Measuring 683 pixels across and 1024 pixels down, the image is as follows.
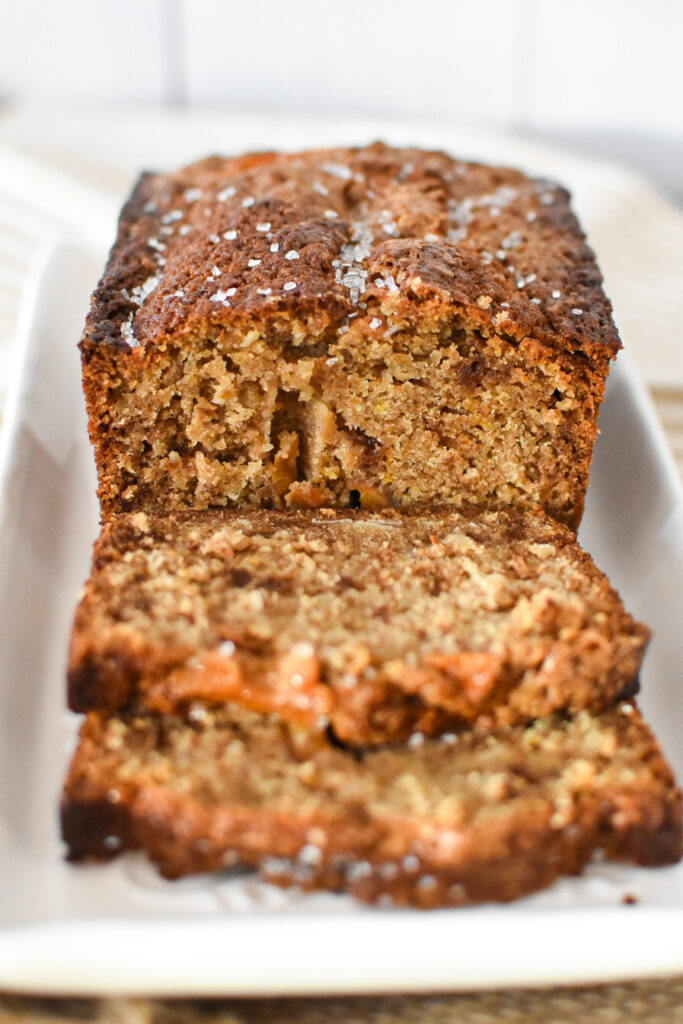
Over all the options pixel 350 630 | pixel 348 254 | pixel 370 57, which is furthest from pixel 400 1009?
pixel 370 57

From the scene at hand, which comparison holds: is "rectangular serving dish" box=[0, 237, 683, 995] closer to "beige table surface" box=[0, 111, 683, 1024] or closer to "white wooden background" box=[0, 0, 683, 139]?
"beige table surface" box=[0, 111, 683, 1024]

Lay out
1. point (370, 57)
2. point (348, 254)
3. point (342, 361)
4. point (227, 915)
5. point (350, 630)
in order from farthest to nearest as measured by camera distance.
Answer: point (370, 57), point (348, 254), point (342, 361), point (350, 630), point (227, 915)

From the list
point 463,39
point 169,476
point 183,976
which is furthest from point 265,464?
point 463,39

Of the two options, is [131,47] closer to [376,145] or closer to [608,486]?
[376,145]

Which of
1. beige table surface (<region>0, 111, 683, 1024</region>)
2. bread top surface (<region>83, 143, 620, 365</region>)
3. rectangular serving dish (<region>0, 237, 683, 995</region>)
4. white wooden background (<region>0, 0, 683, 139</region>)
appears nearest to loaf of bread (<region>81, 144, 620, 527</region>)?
bread top surface (<region>83, 143, 620, 365</region>)

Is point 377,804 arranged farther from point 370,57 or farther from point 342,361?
point 370,57

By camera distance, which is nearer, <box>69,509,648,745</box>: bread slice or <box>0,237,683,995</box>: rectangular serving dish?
<box>0,237,683,995</box>: rectangular serving dish
